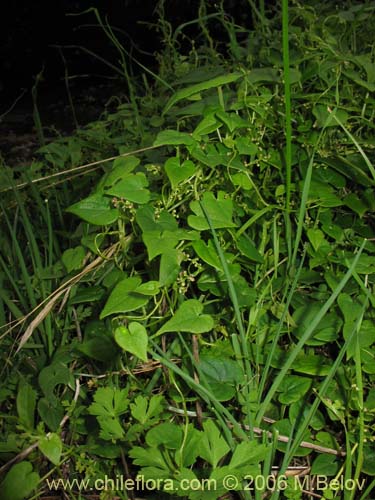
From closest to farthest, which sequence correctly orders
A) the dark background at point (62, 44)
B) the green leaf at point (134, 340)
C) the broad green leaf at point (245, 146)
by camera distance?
the green leaf at point (134, 340), the broad green leaf at point (245, 146), the dark background at point (62, 44)

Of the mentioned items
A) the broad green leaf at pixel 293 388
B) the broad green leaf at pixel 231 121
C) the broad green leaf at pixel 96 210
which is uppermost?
the broad green leaf at pixel 231 121

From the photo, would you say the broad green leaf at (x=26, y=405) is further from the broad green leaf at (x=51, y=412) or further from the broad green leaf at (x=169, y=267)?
the broad green leaf at (x=169, y=267)

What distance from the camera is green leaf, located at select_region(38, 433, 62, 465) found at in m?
0.71

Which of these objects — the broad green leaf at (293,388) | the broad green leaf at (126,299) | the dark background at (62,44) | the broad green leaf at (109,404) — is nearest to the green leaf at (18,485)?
the broad green leaf at (109,404)

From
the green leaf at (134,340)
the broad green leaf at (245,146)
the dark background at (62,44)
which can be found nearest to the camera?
the green leaf at (134,340)

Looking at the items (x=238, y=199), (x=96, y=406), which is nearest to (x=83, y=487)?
(x=96, y=406)

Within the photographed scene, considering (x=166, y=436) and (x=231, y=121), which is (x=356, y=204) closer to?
(x=231, y=121)

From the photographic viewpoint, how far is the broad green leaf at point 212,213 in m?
0.74

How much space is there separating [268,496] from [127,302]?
1.04 feet

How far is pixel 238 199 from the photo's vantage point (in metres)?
0.92

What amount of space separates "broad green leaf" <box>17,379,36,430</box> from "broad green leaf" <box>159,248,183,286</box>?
27 centimetres

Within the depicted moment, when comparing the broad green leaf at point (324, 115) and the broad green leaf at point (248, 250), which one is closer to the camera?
the broad green leaf at point (248, 250)

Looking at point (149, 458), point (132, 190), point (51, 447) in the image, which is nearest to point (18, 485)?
point (51, 447)

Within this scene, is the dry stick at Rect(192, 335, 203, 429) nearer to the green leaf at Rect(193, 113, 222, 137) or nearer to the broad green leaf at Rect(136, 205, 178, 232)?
the broad green leaf at Rect(136, 205, 178, 232)
